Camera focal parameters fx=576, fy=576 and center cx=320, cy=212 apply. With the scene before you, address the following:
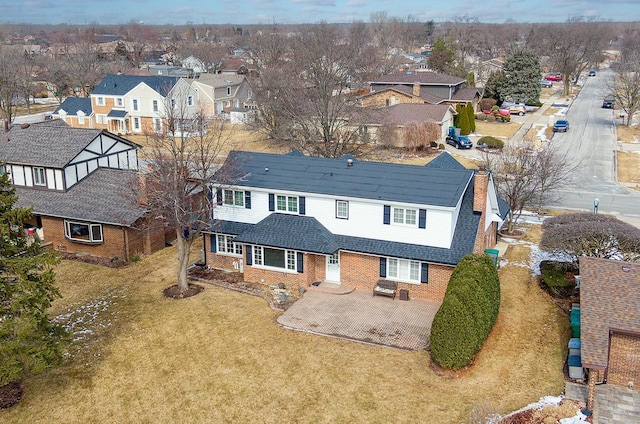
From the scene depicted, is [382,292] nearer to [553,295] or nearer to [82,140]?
[553,295]

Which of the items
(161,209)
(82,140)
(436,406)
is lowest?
(436,406)

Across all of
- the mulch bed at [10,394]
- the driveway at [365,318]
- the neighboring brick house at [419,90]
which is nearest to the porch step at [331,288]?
the driveway at [365,318]

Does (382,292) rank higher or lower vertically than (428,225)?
lower

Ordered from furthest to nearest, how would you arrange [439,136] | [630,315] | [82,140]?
[439,136] < [82,140] < [630,315]

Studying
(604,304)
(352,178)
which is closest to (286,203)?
(352,178)

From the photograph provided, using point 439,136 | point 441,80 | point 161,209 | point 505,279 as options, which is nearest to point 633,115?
point 441,80
